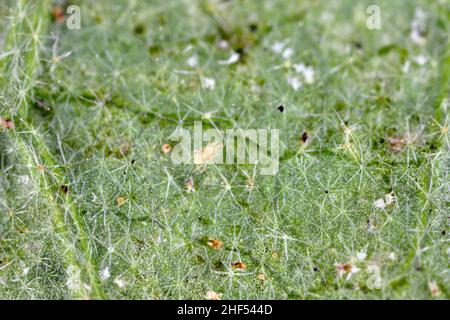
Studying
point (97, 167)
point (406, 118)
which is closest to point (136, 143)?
point (97, 167)

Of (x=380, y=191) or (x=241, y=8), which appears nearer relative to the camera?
(x=380, y=191)

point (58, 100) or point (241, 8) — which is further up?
point (241, 8)

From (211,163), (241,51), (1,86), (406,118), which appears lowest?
(211,163)

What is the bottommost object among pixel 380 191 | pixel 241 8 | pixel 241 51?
pixel 380 191

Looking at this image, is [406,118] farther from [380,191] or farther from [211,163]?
[211,163]

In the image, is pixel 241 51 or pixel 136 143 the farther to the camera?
pixel 241 51
